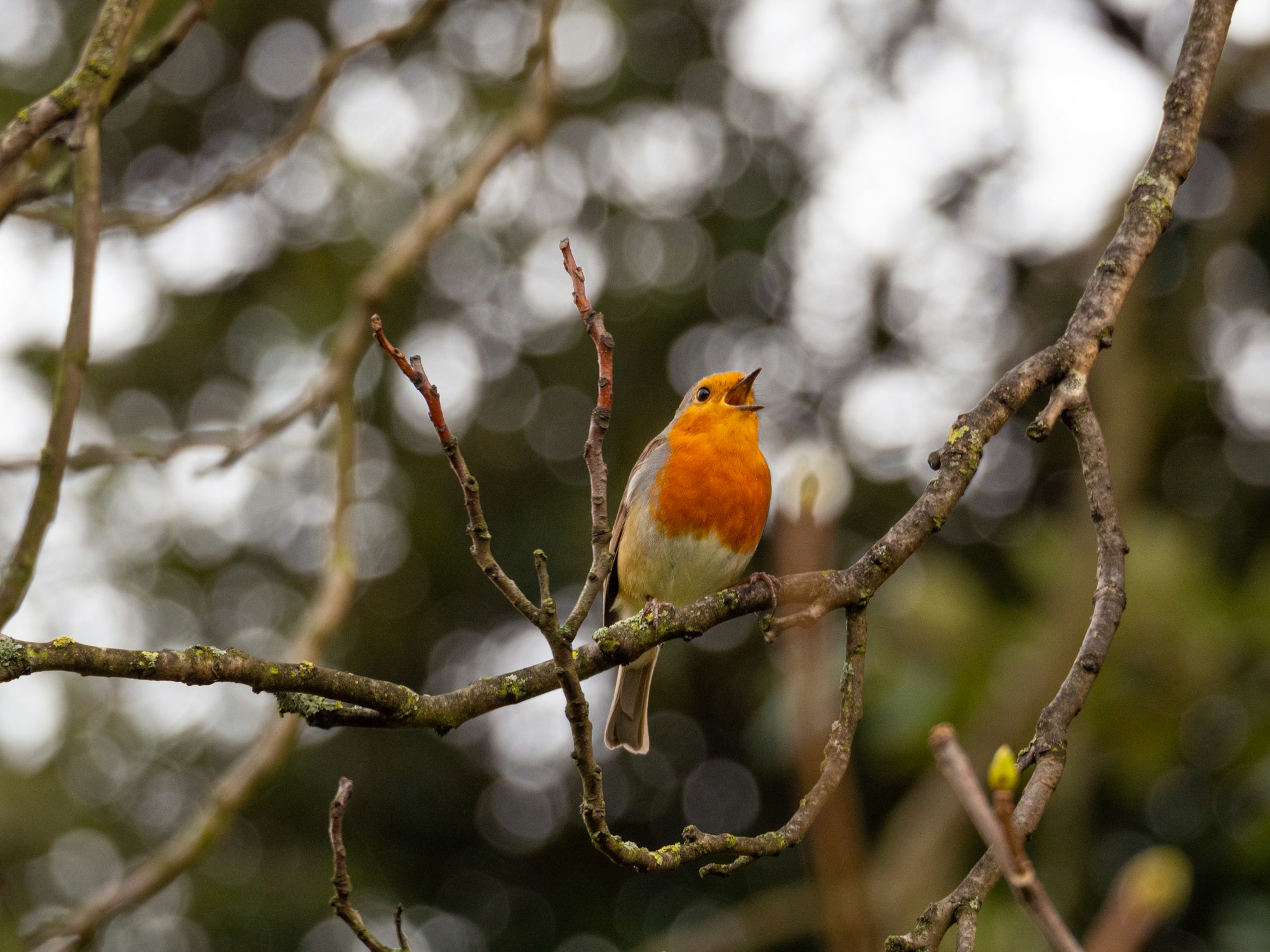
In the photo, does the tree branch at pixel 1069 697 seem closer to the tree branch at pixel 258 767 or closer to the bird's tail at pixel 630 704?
the tree branch at pixel 258 767

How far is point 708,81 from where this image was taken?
33.7 ft

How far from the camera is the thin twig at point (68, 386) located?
2174 millimetres

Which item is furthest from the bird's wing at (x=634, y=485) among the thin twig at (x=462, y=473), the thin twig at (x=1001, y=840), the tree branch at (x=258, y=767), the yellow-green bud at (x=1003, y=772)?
the thin twig at (x=1001, y=840)

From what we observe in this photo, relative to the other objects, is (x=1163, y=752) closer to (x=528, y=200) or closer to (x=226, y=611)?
(x=528, y=200)

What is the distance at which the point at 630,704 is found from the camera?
17.5 ft

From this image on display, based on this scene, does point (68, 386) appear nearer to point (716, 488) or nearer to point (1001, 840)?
point (1001, 840)

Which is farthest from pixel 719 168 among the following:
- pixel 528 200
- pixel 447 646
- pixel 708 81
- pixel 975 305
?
pixel 447 646

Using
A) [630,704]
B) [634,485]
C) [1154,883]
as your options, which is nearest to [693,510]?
[634,485]

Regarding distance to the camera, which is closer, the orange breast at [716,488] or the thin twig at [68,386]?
the thin twig at [68,386]

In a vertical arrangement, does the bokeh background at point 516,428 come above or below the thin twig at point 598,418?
above

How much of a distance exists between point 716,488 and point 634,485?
1.64ft

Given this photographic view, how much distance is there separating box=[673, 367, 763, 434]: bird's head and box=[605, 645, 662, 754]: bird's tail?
98cm

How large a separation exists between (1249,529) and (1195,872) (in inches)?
96.6

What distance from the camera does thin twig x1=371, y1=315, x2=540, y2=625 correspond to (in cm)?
180
